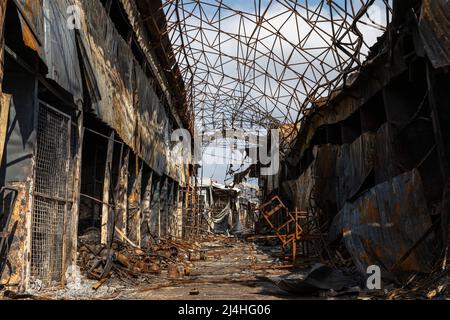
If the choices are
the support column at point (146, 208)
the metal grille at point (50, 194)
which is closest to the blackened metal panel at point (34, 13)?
the metal grille at point (50, 194)

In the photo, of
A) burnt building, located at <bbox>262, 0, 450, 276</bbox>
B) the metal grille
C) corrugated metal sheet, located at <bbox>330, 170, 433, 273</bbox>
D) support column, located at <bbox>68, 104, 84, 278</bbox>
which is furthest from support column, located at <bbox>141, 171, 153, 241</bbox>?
the metal grille

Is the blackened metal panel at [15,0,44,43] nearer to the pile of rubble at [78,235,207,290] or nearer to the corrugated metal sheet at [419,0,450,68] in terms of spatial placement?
the pile of rubble at [78,235,207,290]

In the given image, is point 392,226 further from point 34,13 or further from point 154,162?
point 154,162

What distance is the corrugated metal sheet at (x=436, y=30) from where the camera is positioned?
6844 mm

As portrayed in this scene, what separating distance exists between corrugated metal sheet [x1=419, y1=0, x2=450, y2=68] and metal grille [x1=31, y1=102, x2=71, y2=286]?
21.1 ft

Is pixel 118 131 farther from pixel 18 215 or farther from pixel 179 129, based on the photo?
pixel 179 129

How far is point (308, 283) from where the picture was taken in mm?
8469

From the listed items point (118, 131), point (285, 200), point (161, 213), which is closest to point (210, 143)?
point (285, 200)

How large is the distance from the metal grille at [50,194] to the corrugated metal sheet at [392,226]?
6.29 m

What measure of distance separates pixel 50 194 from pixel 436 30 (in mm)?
7068

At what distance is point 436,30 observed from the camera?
711 centimetres

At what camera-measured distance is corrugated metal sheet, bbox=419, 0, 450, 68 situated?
6844mm

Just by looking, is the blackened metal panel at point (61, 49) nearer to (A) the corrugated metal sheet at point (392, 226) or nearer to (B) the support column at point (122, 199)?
(B) the support column at point (122, 199)
